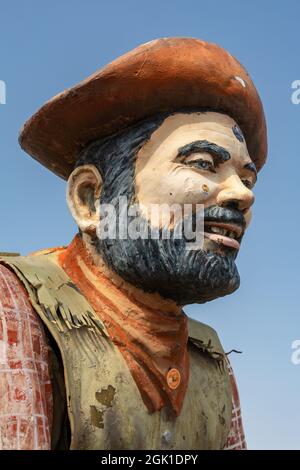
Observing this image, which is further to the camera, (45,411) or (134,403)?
(134,403)

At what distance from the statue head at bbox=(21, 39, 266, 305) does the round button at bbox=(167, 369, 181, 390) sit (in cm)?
32

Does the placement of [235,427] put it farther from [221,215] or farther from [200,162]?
[200,162]

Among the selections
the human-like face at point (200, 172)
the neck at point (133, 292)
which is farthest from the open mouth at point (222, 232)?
the neck at point (133, 292)

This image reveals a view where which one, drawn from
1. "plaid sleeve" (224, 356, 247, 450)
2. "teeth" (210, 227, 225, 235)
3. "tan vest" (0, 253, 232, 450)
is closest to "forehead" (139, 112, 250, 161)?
"teeth" (210, 227, 225, 235)

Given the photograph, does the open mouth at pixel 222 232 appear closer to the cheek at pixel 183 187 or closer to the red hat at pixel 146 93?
the cheek at pixel 183 187

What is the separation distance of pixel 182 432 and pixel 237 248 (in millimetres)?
855

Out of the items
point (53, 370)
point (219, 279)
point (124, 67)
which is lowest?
point (53, 370)

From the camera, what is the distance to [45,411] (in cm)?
300

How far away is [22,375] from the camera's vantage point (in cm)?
296

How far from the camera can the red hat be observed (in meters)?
3.43

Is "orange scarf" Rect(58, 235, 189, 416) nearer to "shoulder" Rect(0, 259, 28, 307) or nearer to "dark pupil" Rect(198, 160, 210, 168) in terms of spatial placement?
"shoulder" Rect(0, 259, 28, 307)

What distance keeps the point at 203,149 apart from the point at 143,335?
86 centimetres
